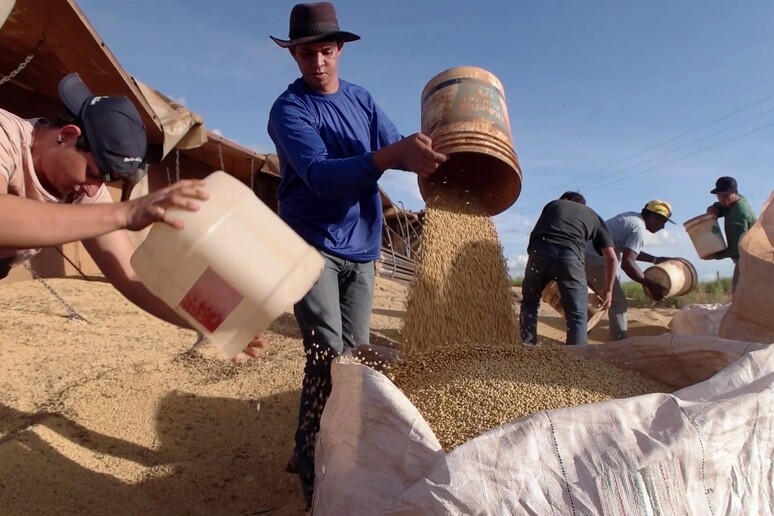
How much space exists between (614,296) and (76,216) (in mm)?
4206

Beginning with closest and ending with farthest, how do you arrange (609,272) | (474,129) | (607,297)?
(474,129), (609,272), (607,297)

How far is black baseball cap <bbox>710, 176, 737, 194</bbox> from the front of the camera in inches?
211

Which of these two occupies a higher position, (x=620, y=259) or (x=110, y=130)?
(x=620, y=259)

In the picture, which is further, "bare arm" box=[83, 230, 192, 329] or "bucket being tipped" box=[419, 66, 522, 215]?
"bucket being tipped" box=[419, 66, 522, 215]

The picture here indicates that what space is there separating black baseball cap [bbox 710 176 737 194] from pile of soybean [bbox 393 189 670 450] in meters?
3.67

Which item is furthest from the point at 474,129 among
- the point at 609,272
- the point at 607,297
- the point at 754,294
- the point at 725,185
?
the point at 725,185

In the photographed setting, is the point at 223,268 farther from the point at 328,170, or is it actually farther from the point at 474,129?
the point at 474,129

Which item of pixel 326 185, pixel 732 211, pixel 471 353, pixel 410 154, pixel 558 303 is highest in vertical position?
pixel 732 211

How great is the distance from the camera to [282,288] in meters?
1.46

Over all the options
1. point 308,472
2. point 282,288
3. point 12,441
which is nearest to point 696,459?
point 282,288

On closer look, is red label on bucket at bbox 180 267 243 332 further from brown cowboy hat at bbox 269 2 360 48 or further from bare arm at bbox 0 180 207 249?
brown cowboy hat at bbox 269 2 360 48

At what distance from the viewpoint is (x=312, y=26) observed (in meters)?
2.13

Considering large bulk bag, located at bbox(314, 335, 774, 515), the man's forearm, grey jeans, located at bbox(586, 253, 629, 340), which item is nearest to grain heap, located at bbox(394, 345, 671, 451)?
large bulk bag, located at bbox(314, 335, 774, 515)

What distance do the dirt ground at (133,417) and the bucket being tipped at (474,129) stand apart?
53.8 inches
